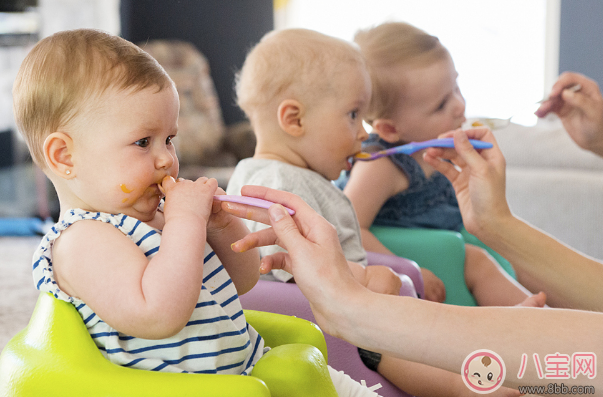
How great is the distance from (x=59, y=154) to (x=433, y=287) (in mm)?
860

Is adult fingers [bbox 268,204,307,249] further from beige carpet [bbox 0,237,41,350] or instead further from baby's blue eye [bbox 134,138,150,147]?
beige carpet [bbox 0,237,41,350]

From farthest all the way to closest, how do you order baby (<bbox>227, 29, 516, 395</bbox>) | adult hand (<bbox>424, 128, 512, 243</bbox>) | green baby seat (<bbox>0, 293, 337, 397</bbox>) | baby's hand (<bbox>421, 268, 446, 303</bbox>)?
baby's hand (<bbox>421, 268, 446, 303</bbox>)
baby (<bbox>227, 29, 516, 395</bbox>)
adult hand (<bbox>424, 128, 512, 243</bbox>)
green baby seat (<bbox>0, 293, 337, 397</bbox>)

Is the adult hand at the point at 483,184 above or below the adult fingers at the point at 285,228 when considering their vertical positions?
below

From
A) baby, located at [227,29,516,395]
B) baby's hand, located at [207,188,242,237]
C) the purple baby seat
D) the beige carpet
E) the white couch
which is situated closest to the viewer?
baby's hand, located at [207,188,242,237]

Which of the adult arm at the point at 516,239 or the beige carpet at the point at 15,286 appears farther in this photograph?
the beige carpet at the point at 15,286

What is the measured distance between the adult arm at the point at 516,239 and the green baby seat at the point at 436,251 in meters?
0.21

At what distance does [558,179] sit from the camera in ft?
6.82

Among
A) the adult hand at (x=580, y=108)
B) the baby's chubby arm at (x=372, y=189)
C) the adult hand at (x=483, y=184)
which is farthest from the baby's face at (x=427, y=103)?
the adult hand at (x=483, y=184)

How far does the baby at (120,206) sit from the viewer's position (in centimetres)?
59

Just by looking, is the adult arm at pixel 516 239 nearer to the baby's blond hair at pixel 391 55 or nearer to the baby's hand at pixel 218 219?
the baby's blond hair at pixel 391 55

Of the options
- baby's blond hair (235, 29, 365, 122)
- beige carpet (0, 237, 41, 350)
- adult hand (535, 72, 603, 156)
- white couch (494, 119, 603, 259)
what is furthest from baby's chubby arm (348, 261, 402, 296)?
white couch (494, 119, 603, 259)

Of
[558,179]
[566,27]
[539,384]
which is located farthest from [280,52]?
[566,27]

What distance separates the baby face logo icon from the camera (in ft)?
1.91

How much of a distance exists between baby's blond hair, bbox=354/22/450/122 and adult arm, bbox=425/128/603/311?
0.38 meters
